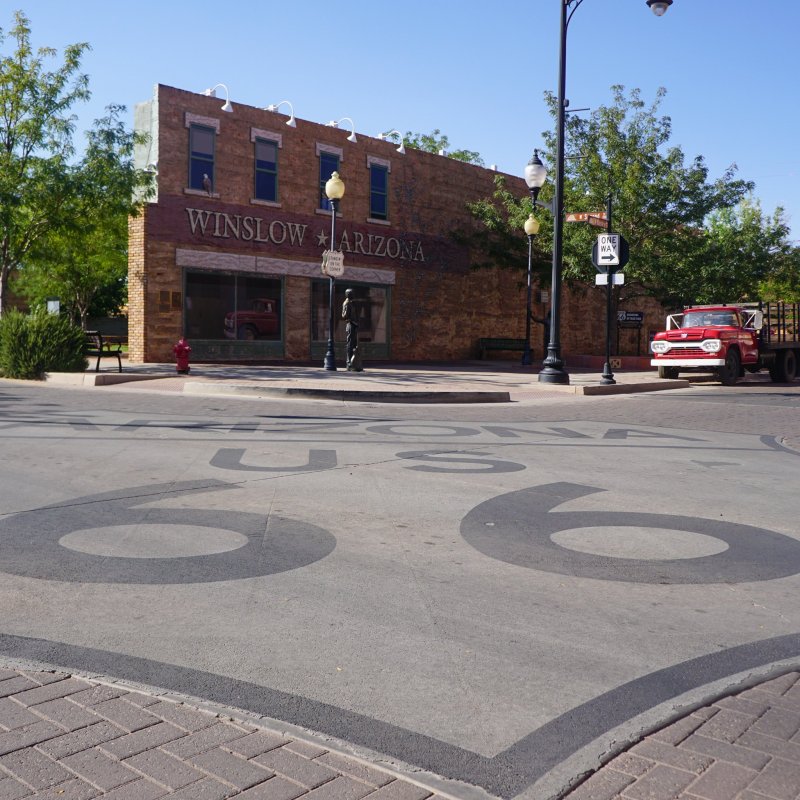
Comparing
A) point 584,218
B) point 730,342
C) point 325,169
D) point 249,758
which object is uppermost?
point 325,169

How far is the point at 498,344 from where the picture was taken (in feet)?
117

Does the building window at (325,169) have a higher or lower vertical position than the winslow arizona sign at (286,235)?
higher

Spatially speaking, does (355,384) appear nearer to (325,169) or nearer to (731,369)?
(731,369)

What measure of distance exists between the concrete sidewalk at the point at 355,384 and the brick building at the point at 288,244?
2935 millimetres

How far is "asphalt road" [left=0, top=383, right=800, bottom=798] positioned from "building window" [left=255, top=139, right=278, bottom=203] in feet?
64.7

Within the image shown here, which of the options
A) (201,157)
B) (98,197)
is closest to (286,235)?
(201,157)

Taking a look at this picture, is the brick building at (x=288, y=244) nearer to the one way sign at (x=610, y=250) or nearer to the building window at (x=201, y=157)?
the building window at (x=201, y=157)

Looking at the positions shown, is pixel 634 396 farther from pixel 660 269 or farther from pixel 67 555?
pixel 67 555

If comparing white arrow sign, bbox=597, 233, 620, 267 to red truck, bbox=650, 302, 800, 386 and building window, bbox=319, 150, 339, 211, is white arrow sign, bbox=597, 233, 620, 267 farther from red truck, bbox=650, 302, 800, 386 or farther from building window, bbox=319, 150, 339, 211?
building window, bbox=319, 150, 339, 211

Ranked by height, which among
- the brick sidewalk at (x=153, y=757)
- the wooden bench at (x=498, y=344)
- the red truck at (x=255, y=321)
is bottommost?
the brick sidewalk at (x=153, y=757)

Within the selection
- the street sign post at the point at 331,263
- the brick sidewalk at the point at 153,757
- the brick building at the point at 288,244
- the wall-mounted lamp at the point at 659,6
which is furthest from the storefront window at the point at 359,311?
the brick sidewalk at the point at 153,757

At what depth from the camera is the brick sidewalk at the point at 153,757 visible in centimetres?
262

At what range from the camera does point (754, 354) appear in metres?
24.6

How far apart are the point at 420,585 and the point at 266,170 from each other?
25.7 meters
